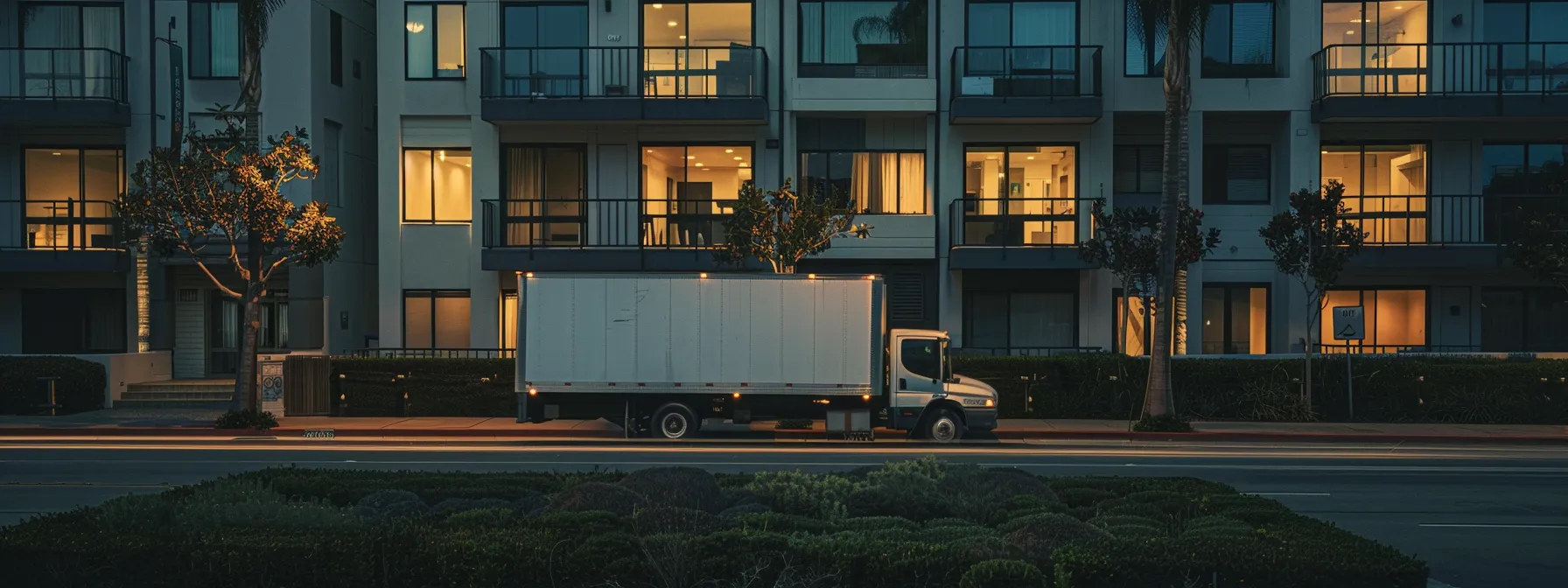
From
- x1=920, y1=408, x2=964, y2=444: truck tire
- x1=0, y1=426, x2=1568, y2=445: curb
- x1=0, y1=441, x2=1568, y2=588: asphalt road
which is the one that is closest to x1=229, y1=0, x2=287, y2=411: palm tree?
x1=0, y1=426, x2=1568, y2=445: curb

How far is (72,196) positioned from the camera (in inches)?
1150

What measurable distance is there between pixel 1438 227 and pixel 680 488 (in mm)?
24660

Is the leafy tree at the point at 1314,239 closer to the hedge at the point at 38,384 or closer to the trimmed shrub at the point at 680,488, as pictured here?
the trimmed shrub at the point at 680,488

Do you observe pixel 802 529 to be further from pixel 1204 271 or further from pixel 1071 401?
pixel 1204 271

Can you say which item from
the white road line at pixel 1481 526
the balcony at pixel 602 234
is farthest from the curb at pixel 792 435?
the white road line at pixel 1481 526

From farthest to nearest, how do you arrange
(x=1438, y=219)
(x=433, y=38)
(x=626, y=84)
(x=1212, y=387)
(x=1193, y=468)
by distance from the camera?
(x=433, y=38), (x=1438, y=219), (x=626, y=84), (x=1212, y=387), (x=1193, y=468)

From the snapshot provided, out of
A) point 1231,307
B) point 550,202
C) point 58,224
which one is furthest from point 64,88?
point 1231,307

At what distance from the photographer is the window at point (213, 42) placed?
2814 cm

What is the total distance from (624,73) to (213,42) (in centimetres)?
938

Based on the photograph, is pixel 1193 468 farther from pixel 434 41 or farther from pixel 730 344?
pixel 434 41

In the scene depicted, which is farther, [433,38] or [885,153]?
[885,153]

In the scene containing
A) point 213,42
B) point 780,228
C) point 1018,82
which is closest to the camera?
point 780,228

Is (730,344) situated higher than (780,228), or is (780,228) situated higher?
(780,228)

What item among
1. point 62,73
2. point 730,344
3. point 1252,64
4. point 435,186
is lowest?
point 730,344
